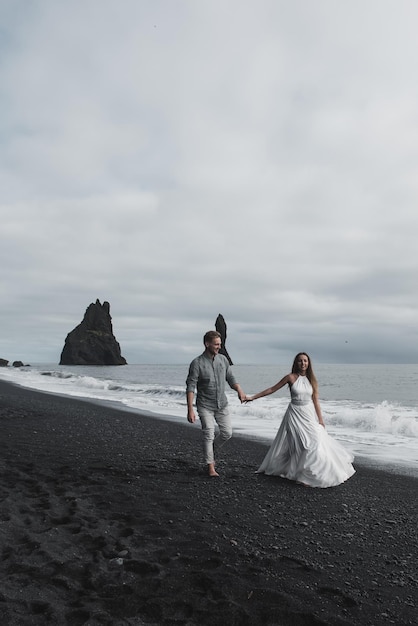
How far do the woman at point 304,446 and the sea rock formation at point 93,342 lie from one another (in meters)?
139

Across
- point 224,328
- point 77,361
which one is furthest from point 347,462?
point 77,361

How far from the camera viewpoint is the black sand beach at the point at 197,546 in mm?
3680

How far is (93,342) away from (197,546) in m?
143

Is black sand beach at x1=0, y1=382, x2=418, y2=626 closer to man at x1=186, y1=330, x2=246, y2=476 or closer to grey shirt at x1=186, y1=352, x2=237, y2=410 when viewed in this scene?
man at x1=186, y1=330, x2=246, y2=476

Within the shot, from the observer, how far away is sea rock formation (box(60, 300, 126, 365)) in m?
144

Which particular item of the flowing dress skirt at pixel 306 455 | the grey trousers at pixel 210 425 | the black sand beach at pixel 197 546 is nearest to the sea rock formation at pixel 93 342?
the black sand beach at pixel 197 546

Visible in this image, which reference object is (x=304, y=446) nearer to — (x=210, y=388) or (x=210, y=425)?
(x=210, y=425)

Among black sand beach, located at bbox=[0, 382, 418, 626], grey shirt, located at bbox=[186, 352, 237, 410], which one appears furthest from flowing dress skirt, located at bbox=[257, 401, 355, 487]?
grey shirt, located at bbox=[186, 352, 237, 410]

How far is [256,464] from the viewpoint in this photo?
941 cm

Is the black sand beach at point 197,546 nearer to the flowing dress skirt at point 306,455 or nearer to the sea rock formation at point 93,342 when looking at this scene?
the flowing dress skirt at point 306,455

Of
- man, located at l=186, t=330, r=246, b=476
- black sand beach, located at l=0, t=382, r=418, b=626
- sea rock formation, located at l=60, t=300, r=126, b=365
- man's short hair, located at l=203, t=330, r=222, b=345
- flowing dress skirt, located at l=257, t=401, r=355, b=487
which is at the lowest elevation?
black sand beach, located at l=0, t=382, r=418, b=626

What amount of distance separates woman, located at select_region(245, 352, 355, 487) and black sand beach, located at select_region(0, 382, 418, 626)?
0.22 metres

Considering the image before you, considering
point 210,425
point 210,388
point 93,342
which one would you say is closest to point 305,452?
point 210,425

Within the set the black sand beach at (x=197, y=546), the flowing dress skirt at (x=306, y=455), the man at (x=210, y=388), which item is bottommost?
the black sand beach at (x=197, y=546)
